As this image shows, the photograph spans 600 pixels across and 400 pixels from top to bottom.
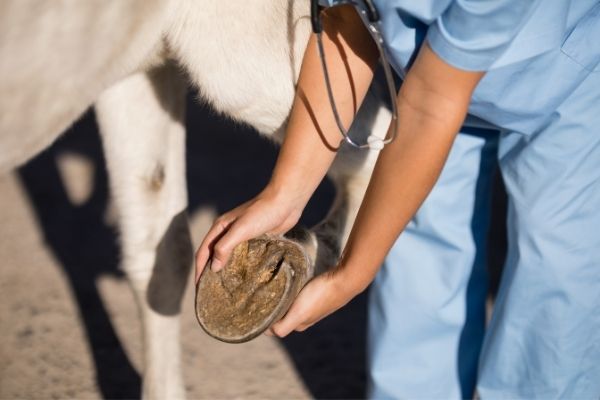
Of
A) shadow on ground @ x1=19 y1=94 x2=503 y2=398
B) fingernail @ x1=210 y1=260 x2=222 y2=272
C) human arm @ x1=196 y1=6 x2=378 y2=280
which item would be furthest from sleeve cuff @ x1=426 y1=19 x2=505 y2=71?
shadow on ground @ x1=19 y1=94 x2=503 y2=398

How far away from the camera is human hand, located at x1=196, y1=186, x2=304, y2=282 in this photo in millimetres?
1200

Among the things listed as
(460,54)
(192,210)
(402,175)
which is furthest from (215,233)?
(192,210)

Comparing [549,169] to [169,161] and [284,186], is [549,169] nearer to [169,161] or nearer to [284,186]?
[284,186]

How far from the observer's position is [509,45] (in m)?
1.08

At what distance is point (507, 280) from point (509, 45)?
0.43 meters

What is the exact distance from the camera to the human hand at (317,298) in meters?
1.19

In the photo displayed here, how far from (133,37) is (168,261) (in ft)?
1.81

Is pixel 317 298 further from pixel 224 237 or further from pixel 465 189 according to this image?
pixel 465 189

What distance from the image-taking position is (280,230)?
1266 mm

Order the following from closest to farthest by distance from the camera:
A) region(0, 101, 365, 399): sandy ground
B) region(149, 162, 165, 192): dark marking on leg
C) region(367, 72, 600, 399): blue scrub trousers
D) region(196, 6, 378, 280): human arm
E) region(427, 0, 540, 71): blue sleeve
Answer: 1. region(427, 0, 540, 71): blue sleeve
2. region(196, 6, 378, 280): human arm
3. region(367, 72, 600, 399): blue scrub trousers
4. region(149, 162, 165, 192): dark marking on leg
5. region(0, 101, 365, 399): sandy ground

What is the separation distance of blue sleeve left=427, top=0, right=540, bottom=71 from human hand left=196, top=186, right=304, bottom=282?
286mm

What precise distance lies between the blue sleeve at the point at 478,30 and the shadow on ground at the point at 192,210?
96 cm

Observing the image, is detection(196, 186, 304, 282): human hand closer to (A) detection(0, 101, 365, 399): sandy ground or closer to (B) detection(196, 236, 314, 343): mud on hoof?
(B) detection(196, 236, 314, 343): mud on hoof

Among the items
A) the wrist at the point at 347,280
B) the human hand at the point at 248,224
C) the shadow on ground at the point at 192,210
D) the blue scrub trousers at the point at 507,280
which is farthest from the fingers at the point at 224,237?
the shadow on ground at the point at 192,210
